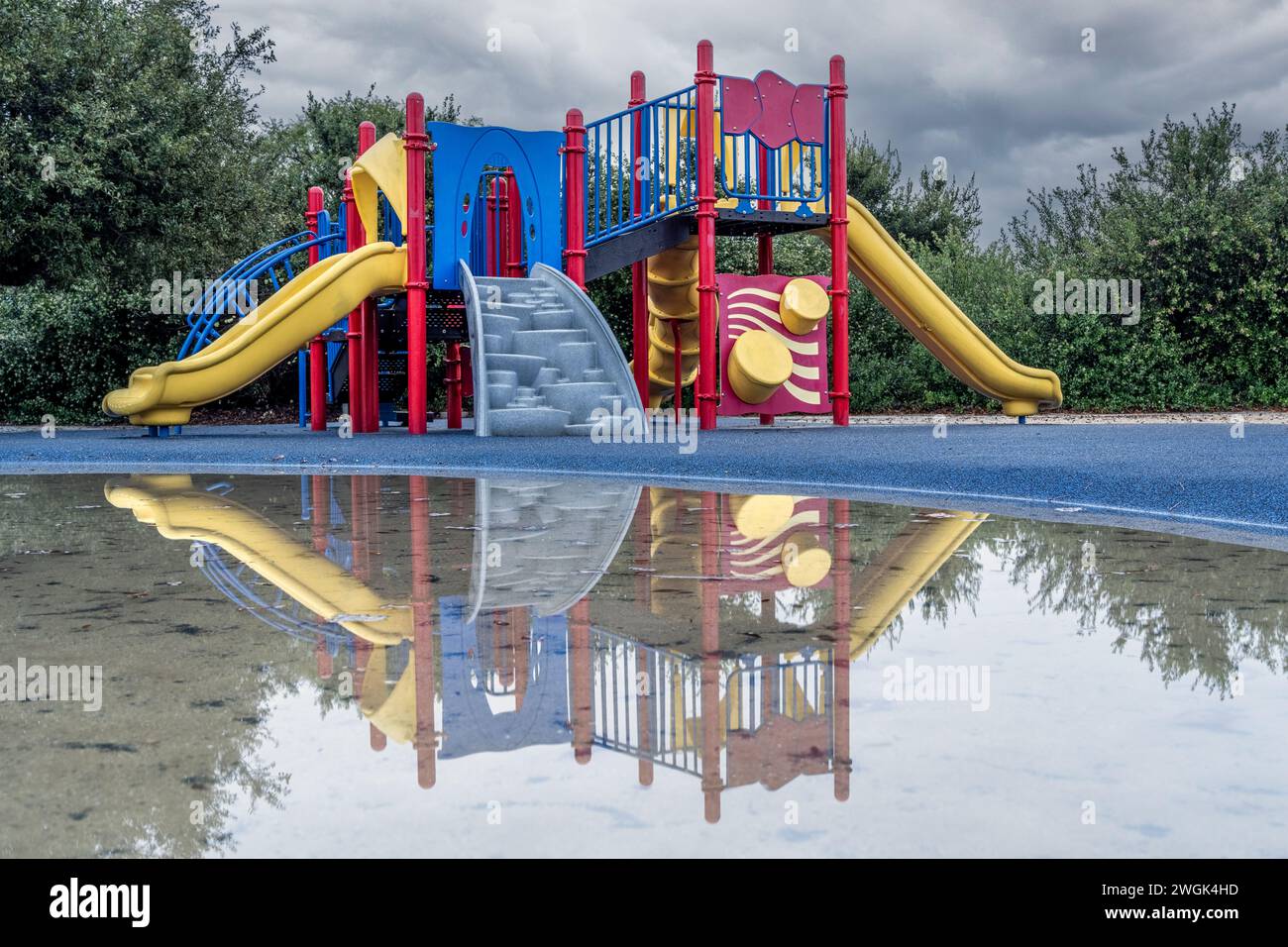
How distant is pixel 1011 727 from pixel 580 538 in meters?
2.73

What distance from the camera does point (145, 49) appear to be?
1791 cm

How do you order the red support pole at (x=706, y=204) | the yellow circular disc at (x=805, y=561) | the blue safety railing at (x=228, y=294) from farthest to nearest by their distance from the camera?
the blue safety railing at (x=228, y=294) < the red support pole at (x=706, y=204) < the yellow circular disc at (x=805, y=561)

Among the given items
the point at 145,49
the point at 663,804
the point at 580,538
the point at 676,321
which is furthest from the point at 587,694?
the point at 145,49

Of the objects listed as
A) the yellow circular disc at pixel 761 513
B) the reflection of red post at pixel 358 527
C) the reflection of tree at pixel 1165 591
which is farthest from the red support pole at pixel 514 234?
the reflection of tree at pixel 1165 591

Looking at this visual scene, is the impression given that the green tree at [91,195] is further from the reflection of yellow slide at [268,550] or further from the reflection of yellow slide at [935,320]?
the reflection of yellow slide at [268,550]

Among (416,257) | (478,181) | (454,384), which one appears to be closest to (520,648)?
(416,257)

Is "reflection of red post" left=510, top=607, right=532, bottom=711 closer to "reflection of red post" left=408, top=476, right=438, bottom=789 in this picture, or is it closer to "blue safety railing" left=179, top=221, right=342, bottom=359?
"reflection of red post" left=408, top=476, right=438, bottom=789

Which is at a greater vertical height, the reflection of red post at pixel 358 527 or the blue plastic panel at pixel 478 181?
the blue plastic panel at pixel 478 181

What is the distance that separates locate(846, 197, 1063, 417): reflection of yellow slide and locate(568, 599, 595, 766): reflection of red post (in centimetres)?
1118

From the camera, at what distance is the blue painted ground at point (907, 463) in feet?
18.3

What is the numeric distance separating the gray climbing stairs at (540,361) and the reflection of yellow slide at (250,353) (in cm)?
109

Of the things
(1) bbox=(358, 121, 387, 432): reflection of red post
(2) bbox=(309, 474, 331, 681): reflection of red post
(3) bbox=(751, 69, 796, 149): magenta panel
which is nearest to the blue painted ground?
(2) bbox=(309, 474, 331, 681): reflection of red post

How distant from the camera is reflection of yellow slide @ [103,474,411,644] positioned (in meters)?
3.18
